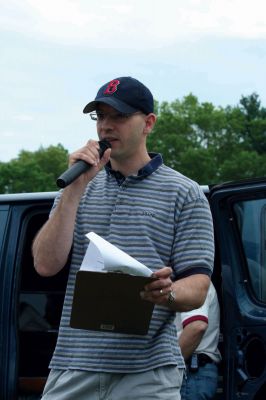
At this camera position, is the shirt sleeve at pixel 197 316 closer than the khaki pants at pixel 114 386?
No

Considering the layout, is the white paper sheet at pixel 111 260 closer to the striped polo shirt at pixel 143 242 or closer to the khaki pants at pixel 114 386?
the striped polo shirt at pixel 143 242

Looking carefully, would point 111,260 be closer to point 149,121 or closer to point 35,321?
point 149,121

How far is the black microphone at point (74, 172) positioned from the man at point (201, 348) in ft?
5.75

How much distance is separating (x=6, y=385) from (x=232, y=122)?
223 ft

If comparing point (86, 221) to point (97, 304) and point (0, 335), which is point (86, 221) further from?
point (0, 335)

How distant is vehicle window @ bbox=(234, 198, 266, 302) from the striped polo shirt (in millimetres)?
1264

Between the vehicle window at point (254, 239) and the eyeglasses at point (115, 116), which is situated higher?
the eyeglasses at point (115, 116)

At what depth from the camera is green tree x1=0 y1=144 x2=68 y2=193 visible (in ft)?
249

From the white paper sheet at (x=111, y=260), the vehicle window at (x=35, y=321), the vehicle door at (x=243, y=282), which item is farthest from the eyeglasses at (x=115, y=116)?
the vehicle window at (x=35, y=321)

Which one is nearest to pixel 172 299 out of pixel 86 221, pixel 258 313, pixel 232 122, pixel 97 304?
pixel 97 304

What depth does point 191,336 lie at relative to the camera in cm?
464

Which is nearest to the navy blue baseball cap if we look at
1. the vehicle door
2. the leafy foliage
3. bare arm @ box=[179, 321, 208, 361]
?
the vehicle door

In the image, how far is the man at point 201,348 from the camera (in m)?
4.64

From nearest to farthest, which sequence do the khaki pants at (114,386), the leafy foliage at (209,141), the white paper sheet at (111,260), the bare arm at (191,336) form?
the white paper sheet at (111,260) → the khaki pants at (114,386) → the bare arm at (191,336) → the leafy foliage at (209,141)
